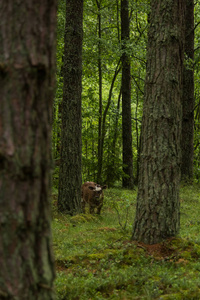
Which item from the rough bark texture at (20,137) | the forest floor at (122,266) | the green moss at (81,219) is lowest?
the green moss at (81,219)

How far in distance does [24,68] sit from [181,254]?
479cm

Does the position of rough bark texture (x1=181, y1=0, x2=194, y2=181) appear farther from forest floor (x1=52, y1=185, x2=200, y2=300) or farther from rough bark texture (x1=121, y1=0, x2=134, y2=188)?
forest floor (x1=52, y1=185, x2=200, y2=300)

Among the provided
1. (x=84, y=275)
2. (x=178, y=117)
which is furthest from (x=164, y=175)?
(x=84, y=275)

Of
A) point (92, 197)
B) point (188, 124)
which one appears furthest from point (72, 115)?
point (188, 124)

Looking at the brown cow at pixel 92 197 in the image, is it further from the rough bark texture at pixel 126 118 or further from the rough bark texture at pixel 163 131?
the rough bark texture at pixel 126 118

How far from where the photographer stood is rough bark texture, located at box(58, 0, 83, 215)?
10.9m

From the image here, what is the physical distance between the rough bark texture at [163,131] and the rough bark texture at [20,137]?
4.37m

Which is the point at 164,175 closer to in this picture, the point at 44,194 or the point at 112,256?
the point at 112,256

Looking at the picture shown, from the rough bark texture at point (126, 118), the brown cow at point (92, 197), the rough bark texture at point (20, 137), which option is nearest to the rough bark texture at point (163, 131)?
the rough bark texture at point (20, 137)

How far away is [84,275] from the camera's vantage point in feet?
17.5

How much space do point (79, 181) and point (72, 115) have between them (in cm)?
212

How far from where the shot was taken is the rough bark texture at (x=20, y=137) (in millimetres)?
2312

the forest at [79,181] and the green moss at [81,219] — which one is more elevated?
the forest at [79,181]

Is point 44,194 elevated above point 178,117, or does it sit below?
below
